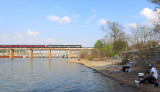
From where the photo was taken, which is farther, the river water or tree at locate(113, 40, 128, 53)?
tree at locate(113, 40, 128, 53)

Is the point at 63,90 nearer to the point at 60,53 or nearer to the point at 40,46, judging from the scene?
the point at 40,46

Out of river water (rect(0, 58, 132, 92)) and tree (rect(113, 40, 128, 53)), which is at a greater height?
tree (rect(113, 40, 128, 53))

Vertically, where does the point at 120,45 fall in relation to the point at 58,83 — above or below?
above

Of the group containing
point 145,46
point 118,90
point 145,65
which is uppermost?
point 145,46

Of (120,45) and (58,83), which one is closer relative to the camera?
(58,83)

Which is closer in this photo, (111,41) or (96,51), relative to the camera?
(96,51)

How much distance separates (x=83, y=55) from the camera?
6494 cm

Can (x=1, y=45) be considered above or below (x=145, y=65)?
above

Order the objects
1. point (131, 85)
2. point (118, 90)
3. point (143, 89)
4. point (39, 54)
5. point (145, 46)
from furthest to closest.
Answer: point (39, 54) → point (145, 46) → point (131, 85) → point (118, 90) → point (143, 89)

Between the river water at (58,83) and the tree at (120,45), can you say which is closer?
the river water at (58,83)

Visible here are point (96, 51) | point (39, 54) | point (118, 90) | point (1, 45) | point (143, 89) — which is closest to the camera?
point (143, 89)

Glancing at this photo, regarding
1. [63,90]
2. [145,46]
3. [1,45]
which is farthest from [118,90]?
[1,45]

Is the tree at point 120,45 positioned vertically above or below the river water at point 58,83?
above

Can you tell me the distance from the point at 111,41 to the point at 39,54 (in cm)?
7342
